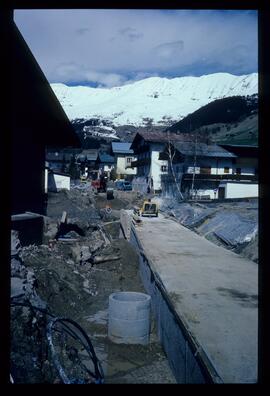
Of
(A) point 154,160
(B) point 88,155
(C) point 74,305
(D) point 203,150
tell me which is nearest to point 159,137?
(A) point 154,160

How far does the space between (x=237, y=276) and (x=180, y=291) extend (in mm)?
2165

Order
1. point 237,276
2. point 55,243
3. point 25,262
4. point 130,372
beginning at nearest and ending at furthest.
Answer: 1. point 130,372
2. point 237,276
3. point 25,262
4. point 55,243

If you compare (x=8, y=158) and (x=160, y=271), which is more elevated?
(x=8, y=158)

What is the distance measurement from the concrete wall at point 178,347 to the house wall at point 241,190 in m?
22.0

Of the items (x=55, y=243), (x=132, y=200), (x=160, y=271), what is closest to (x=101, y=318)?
(x=160, y=271)

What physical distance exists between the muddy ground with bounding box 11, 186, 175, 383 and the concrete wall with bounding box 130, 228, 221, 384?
39 cm

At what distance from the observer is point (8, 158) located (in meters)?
2.26

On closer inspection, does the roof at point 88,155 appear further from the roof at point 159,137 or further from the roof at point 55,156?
the roof at point 159,137

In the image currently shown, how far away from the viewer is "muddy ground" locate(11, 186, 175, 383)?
5.37 metres

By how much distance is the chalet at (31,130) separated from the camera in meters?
6.16

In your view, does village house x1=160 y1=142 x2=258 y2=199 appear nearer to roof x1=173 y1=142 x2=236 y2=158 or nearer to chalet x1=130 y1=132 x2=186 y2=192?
roof x1=173 y1=142 x2=236 y2=158

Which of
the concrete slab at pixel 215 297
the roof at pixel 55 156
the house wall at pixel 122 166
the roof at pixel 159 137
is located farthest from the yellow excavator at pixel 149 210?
the roof at pixel 55 156
